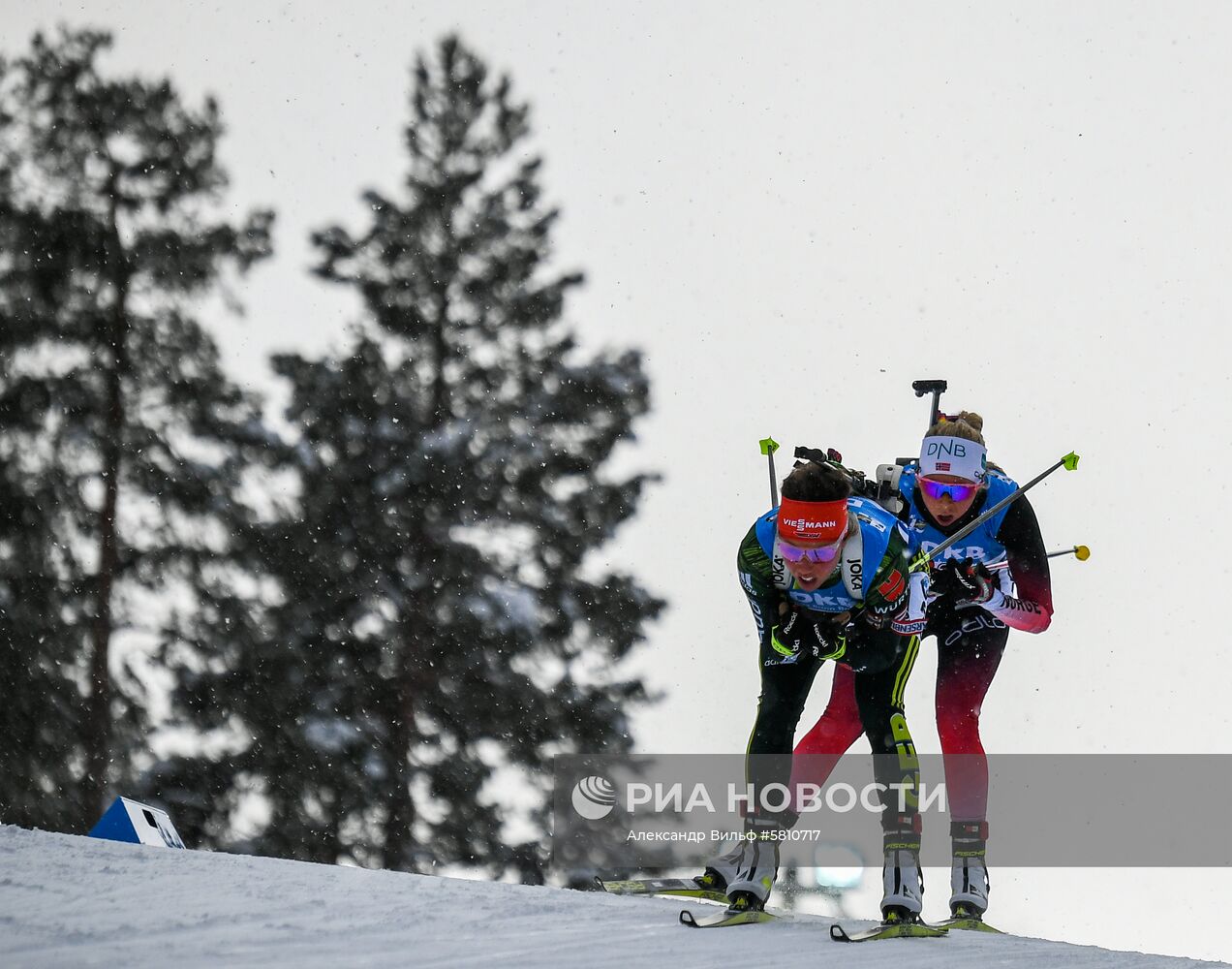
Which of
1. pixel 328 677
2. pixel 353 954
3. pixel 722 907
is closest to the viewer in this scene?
pixel 353 954

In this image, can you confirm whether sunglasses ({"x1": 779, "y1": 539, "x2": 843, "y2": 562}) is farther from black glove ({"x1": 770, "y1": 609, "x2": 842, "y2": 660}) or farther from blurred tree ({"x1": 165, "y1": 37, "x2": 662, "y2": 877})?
blurred tree ({"x1": 165, "y1": 37, "x2": 662, "y2": 877})

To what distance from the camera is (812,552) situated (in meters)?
5.30

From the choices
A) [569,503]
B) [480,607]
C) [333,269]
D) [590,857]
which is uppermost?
[333,269]

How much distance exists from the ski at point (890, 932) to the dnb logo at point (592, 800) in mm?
11250

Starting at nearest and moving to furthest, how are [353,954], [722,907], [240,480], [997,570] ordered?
[353,954]
[722,907]
[997,570]
[240,480]

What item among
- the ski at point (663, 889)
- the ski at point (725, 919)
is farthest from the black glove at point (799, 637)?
the ski at point (663, 889)

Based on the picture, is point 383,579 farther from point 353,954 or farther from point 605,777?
point 353,954

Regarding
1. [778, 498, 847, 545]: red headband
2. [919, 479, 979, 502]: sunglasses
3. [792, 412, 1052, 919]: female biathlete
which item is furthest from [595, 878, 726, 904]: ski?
[919, 479, 979, 502]: sunglasses

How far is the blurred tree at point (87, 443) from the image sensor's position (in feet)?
55.5

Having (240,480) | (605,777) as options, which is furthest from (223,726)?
(605,777)

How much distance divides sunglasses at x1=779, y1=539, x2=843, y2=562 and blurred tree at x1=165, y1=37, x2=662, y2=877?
11071 millimetres

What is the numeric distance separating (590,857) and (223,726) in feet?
14.0

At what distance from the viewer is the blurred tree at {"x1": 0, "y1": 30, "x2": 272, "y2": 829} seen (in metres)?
16.9

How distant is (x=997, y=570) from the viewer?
20.7ft
